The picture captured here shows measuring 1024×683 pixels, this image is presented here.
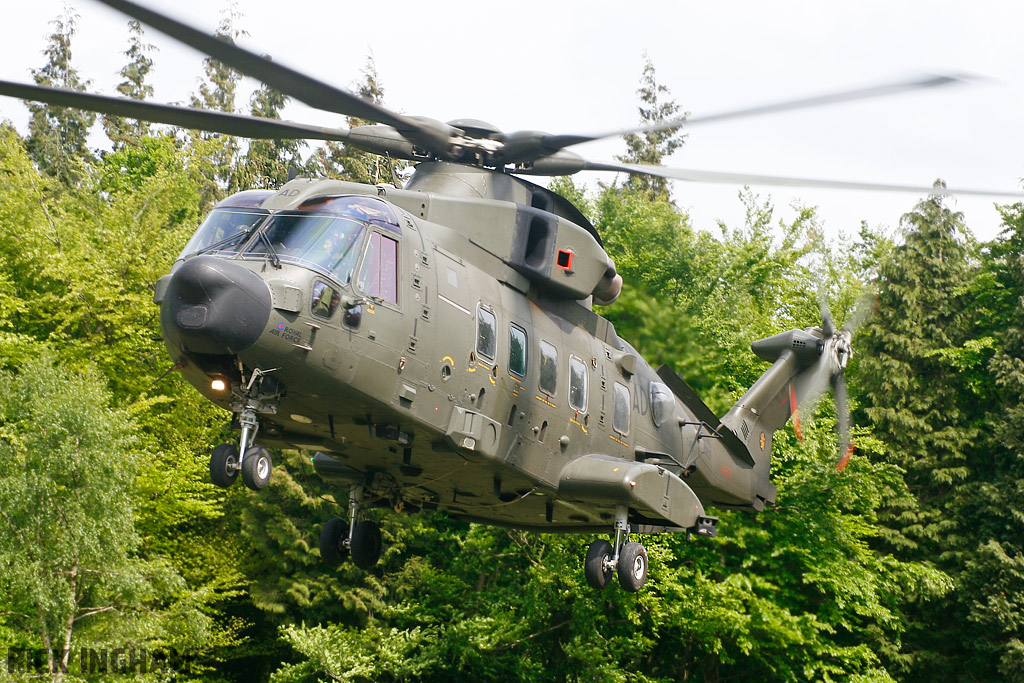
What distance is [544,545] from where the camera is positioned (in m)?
27.1

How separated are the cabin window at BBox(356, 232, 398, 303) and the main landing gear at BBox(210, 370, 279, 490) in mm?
1465

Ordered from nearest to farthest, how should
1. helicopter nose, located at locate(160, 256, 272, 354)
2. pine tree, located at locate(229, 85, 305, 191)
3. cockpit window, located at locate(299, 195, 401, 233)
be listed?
helicopter nose, located at locate(160, 256, 272, 354)
cockpit window, located at locate(299, 195, 401, 233)
pine tree, located at locate(229, 85, 305, 191)

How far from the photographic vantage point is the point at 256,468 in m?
11.2

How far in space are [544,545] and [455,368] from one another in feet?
50.7

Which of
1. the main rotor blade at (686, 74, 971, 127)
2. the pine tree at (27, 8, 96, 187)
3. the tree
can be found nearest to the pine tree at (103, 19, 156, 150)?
the pine tree at (27, 8, 96, 187)

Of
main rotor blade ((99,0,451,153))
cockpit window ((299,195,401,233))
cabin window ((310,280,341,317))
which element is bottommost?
cabin window ((310,280,341,317))

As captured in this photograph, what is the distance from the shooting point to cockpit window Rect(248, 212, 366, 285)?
11359 millimetres

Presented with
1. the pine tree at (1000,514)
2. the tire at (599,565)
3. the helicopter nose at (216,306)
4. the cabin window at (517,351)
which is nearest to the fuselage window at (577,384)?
the cabin window at (517,351)

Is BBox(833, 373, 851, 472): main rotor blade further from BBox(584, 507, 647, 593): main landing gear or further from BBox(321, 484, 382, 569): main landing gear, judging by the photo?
BBox(321, 484, 382, 569): main landing gear

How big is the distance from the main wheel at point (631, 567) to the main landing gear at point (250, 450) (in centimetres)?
504

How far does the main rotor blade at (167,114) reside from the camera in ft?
32.9

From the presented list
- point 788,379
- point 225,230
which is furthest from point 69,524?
point 788,379

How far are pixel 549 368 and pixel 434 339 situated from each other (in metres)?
2.28
